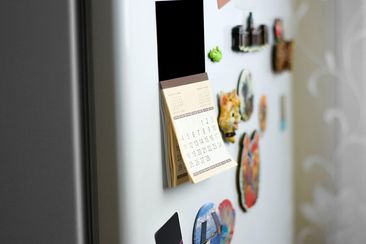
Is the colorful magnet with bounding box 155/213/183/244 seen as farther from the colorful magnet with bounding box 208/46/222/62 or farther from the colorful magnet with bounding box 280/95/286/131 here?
the colorful magnet with bounding box 280/95/286/131

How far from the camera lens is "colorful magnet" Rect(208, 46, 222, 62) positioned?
0.85 meters

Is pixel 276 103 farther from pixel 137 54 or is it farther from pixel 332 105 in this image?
pixel 137 54

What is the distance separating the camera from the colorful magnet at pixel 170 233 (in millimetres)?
728

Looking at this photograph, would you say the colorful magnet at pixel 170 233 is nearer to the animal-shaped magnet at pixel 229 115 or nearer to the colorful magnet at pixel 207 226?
the colorful magnet at pixel 207 226

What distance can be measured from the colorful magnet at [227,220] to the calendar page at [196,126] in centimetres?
12

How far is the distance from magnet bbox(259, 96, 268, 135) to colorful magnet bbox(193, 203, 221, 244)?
12.6 inches

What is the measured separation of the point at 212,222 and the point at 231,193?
107mm

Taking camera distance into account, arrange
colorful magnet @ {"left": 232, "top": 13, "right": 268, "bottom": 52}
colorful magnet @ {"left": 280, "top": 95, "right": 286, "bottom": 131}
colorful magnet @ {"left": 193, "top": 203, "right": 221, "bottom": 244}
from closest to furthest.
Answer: colorful magnet @ {"left": 193, "top": 203, "right": 221, "bottom": 244} < colorful magnet @ {"left": 232, "top": 13, "right": 268, "bottom": 52} < colorful magnet @ {"left": 280, "top": 95, "right": 286, "bottom": 131}

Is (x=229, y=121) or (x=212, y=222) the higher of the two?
(x=229, y=121)

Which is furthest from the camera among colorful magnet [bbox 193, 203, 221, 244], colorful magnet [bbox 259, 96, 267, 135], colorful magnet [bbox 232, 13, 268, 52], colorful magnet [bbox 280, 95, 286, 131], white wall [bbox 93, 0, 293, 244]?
colorful magnet [bbox 280, 95, 286, 131]

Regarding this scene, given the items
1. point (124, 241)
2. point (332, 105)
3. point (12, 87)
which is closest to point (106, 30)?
point (12, 87)

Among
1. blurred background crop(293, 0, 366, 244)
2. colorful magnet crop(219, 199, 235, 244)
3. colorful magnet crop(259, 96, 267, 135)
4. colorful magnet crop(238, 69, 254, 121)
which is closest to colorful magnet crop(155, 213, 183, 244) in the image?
colorful magnet crop(219, 199, 235, 244)

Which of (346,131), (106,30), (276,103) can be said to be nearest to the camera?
(106,30)

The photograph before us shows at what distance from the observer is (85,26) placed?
2.24ft
